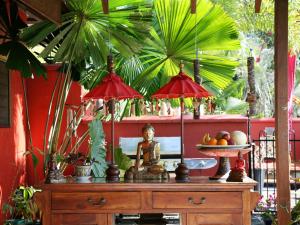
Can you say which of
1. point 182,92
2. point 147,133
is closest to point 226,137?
point 182,92

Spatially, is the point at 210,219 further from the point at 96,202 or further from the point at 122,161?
the point at 122,161

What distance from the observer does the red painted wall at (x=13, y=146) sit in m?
5.56

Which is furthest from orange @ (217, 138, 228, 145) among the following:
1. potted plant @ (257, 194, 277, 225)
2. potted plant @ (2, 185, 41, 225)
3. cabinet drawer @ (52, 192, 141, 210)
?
potted plant @ (2, 185, 41, 225)

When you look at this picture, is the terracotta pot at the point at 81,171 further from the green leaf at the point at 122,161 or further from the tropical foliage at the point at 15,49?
the green leaf at the point at 122,161

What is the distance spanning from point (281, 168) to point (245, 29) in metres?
5.21

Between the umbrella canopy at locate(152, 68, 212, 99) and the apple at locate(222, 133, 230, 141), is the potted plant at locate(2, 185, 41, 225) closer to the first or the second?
the umbrella canopy at locate(152, 68, 212, 99)

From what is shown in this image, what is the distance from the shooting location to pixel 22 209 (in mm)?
5387

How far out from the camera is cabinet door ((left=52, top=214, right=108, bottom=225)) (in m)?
3.52

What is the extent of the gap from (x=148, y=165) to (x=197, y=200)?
1.51ft

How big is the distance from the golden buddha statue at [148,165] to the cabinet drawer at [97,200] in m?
0.19

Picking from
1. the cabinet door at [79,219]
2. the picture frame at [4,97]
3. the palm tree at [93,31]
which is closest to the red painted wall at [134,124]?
the picture frame at [4,97]

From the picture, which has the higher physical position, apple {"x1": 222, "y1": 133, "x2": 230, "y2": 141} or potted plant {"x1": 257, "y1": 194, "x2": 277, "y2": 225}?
apple {"x1": 222, "y1": 133, "x2": 230, "y2": 141}

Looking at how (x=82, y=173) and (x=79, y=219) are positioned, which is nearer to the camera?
(x=79, y=219)

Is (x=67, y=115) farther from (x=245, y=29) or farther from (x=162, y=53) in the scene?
(x=245, y=29)
